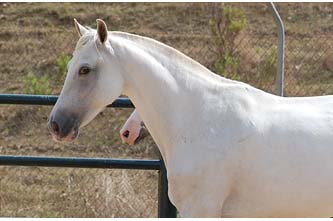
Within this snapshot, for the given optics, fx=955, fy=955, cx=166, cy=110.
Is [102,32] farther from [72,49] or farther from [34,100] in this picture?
[72,49]

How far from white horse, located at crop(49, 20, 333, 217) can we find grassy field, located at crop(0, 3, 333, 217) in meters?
2.60

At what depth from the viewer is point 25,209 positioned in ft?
25.6

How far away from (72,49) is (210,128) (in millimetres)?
5922

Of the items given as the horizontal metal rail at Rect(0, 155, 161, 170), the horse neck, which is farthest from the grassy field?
the horse neck

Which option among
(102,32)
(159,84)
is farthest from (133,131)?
(102,32)

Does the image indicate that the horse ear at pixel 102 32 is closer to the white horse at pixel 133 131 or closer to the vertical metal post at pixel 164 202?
the white horse at pixel 133 131

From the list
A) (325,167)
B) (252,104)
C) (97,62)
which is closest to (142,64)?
(97,62)

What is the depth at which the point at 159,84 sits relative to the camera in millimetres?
4754

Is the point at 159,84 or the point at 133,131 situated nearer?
the point at 159,84

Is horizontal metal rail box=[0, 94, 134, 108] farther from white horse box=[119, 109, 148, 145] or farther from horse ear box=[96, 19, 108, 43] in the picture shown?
horse ear box=[96, 19, 108, 43]

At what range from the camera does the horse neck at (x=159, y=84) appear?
4.73 meters

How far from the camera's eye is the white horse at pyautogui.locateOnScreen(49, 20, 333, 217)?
460 centimetres

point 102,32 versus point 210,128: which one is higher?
point 102,32

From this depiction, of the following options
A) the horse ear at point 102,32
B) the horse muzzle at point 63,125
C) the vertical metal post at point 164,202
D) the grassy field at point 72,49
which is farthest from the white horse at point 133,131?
the grassy field at point 72,49
